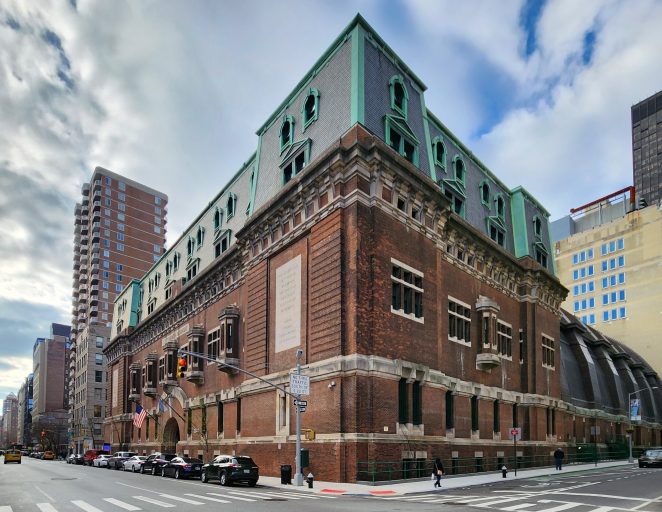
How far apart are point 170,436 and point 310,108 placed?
132 feet

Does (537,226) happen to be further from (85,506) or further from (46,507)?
(46,507)

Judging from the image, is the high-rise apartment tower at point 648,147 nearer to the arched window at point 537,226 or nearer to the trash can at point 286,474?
the arched window at point 537,226

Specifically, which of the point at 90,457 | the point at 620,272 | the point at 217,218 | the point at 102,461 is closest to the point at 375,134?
the point at 217,218

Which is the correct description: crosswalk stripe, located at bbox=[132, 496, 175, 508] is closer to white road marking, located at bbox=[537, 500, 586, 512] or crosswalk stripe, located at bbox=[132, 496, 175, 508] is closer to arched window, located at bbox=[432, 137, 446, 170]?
white road marking, located at bbox=[537, 500, 586, 512]

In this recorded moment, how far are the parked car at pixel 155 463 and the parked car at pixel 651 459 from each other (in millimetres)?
37178

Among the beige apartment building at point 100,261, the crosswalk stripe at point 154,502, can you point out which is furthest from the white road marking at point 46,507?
the beige apartment building at point 100,261

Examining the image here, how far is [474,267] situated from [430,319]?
32.6ft

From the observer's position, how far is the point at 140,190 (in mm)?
143500

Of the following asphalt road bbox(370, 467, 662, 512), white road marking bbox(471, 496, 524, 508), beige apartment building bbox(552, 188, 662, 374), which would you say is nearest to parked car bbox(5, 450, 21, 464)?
asphalt road bbox(370, 467, 662, 512)

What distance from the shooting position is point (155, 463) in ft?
133

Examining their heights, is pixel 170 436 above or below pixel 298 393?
below

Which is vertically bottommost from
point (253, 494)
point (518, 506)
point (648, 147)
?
point (253, 494)

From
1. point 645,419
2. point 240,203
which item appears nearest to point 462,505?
point 240,203

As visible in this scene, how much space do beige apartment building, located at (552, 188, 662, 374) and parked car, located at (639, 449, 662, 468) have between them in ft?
170
